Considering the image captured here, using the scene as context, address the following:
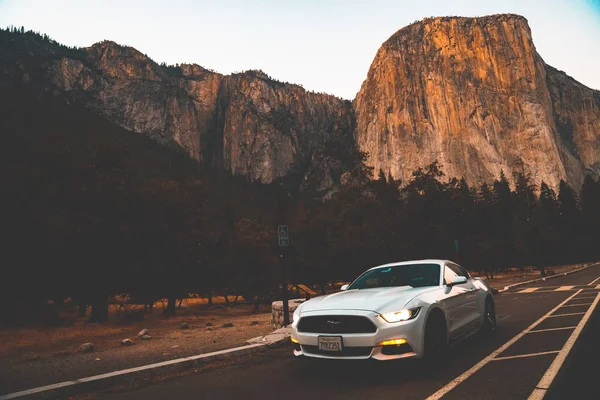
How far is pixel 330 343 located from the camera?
5145 mm

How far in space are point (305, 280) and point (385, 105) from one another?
118 metres

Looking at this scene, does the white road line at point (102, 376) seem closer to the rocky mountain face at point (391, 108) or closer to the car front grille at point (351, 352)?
the car front grille at point (351, 352)

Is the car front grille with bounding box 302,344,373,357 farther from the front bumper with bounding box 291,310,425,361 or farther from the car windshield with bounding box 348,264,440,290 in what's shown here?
the car windshield with bounding box 348,264,440,290

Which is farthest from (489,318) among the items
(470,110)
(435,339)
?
(470,110)

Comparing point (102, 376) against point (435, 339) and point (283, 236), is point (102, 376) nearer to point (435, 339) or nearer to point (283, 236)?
point (435, 339)

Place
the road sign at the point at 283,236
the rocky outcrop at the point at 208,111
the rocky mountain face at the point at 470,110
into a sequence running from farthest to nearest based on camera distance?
the rocky outcrop at the point at 208,111 → the rocky mountain face at the point at 470,110 → the road sign at the point at 283,236

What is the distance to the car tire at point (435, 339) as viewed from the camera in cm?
541

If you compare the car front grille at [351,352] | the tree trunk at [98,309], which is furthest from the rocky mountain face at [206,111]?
the car front grille at [351,352]

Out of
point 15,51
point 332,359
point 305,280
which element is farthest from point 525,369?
point 15,51

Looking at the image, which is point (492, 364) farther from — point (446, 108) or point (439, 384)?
point (446, 108)

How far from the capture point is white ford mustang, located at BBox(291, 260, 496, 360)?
5008 millimetres

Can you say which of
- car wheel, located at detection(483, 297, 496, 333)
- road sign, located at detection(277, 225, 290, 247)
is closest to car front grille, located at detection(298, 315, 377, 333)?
car wheel, located at detection(483, 297, 496, 333)

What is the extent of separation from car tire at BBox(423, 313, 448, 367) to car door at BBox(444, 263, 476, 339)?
0.27 metres

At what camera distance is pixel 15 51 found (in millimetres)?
180750
